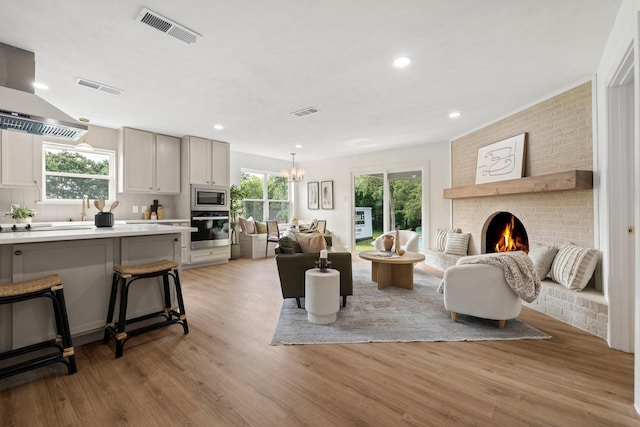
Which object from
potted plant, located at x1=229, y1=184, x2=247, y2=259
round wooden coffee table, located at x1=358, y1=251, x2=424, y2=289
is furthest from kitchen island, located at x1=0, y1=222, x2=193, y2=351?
potted plant, located at x1=229, y1=184, x2=247, y2=259

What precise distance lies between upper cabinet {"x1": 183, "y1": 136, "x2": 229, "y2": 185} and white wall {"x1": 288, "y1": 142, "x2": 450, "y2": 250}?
2.81m

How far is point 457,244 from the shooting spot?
5105 millimetres

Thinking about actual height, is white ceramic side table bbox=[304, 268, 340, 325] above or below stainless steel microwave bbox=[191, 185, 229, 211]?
below

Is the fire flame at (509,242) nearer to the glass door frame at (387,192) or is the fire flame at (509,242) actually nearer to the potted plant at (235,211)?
the glass door frame at (387,192)

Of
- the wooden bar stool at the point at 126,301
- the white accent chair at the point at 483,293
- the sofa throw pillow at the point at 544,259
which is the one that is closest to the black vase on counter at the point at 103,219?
the wooden bar stool at the point at 126,301

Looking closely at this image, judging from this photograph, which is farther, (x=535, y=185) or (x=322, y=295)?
(x=535, y=185)

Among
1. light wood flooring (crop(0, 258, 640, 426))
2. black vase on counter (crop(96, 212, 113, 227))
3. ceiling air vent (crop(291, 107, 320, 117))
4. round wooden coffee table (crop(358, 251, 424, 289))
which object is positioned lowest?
light wood flooring (crop(0, 258, 640, 426))

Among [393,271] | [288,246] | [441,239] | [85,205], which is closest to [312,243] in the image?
[288,246]

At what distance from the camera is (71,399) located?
175cm

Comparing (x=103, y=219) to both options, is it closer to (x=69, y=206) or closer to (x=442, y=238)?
(x=69, y=206)

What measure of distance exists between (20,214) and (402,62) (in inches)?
210

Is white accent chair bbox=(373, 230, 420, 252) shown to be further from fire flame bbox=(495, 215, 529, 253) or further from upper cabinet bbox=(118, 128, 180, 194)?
upper cabinet bbox=(118, 128, 180, 194)

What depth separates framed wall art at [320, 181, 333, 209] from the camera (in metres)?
7.77

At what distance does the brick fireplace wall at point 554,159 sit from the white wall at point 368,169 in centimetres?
127
